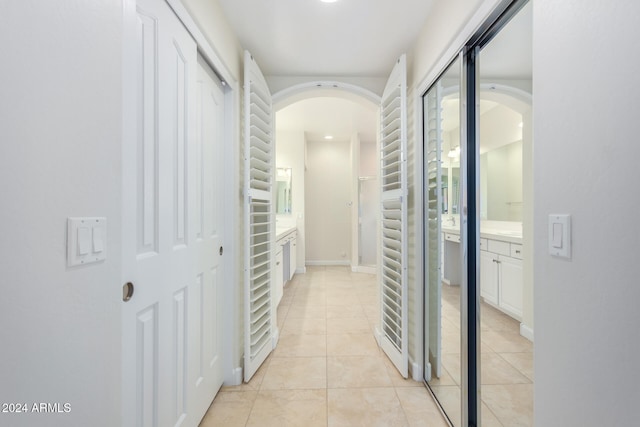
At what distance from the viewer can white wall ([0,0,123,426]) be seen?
52cm

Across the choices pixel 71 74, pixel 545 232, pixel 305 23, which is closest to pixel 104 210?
pixel 71 74

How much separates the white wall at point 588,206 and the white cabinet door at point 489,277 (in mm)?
531

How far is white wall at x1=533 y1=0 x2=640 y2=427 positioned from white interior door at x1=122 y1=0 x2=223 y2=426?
1.34 metres

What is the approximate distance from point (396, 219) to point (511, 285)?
1.04 metres

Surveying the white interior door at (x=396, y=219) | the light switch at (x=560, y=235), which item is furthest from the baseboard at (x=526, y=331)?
the white interior door at (x=396, y=219)

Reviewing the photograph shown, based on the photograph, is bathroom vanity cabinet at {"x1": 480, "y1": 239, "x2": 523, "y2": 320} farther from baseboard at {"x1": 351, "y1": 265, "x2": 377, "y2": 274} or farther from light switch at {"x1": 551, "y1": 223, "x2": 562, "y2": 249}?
baseboard at {"x1": 351, "y1": 265, "x2": 377, "y2": 274}

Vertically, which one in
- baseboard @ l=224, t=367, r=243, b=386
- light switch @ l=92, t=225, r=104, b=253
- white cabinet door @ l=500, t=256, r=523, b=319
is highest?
light switch @ l=92, t=225, r=104, b=253

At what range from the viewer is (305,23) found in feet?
5.94

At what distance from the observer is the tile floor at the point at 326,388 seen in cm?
162

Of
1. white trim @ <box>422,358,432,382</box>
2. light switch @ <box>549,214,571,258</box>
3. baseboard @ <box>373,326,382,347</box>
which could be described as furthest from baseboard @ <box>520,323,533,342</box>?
baseboard @ <box>373,326,382,347</box>

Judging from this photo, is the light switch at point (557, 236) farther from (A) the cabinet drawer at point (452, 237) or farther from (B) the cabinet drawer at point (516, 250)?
(A) the cabinet drawer at point (452, 237)

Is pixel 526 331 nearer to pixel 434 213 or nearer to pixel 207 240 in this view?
pixel 434 213

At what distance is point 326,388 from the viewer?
1.88 m

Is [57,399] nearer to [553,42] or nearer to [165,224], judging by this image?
[165,224]
